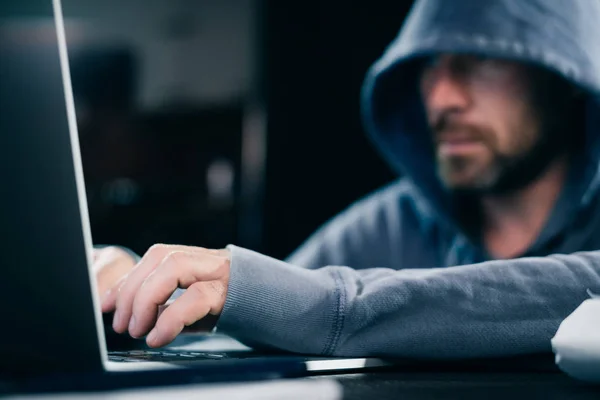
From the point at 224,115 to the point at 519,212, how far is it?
1.55 m

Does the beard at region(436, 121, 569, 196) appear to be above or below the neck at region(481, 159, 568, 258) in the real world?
above

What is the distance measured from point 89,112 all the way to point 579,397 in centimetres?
232

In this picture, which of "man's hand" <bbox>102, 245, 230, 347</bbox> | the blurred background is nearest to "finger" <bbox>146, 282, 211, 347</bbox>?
"man's hand" <bbox>102, 245, 230, 347</bbox>

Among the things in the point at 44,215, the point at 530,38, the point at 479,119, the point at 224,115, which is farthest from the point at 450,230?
the point at 224,115

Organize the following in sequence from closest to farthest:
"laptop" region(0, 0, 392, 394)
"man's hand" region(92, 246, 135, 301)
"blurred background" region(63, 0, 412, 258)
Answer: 1. "laptop" region(0, 0, 392, 394)
2. "man's hand" region(92, 246, 135, 301)
3. "blurred background" region(63, 0, 412, 258)

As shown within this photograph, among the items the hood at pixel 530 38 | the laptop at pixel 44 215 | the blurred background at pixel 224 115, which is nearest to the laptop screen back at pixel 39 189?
the laptop at pixel 44 215

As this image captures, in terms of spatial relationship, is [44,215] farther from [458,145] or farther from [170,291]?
[458,145]

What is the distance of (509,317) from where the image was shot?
0.53m

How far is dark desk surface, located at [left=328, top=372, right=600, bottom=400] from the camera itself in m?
0.42

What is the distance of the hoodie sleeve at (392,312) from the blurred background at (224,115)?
6.51 ft

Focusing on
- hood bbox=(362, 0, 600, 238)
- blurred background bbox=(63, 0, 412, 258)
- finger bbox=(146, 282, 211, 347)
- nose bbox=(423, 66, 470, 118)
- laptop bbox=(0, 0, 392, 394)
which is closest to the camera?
laptop bbox=(0, 0, 392, 394)

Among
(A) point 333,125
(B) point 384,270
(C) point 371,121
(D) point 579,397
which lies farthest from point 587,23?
(A) point 333,125

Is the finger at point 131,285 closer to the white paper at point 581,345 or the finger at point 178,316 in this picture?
the finger at point 178,316

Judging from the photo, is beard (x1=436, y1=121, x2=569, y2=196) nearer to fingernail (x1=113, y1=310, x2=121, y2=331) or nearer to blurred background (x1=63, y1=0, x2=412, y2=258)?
fingernail (x1=113, y1=310, x2=121, y2=331)
